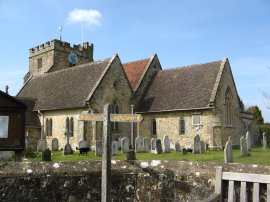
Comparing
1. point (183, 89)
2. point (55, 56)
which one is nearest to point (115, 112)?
point (183, 89)

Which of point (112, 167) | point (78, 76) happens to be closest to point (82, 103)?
point (78, 76)

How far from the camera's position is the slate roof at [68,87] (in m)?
28.0

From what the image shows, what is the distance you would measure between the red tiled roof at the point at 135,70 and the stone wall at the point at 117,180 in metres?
25.3

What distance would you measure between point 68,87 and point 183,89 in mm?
9987

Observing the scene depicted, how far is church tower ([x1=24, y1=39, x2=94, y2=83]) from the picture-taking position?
132ft

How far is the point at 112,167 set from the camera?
269 inches

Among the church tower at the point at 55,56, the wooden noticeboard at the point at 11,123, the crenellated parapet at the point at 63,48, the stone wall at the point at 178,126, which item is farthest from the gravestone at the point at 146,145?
the crenellated parapet at the point at 63,48

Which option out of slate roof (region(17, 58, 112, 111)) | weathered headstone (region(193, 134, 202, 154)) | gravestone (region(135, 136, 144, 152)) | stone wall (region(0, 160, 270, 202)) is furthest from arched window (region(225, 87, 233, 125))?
stone wall (region(0, 160, 270, 202))

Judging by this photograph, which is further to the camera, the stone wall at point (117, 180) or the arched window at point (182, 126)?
the arched window at point (182, 126)

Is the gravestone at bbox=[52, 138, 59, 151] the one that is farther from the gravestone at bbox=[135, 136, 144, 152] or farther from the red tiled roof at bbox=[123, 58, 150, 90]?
the red tiled roof at bbox=[123, 58, 150, 90]

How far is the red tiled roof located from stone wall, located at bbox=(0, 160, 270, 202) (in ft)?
83.0

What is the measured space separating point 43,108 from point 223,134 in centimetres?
1538

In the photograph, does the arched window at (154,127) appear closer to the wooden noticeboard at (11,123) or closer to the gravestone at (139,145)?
the gravestone at (139,145)

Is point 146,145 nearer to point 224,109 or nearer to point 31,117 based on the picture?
point 224,109
